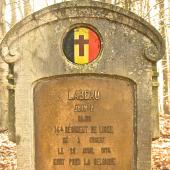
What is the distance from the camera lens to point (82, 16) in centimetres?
518

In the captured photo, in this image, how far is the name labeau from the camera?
527 cm

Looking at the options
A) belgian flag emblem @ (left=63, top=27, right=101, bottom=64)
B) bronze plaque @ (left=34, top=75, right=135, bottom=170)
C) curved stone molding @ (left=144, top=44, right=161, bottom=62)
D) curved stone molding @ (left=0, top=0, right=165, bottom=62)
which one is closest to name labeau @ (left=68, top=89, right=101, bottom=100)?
bronze plaque @ (left=34, top=75, right=135, bottom=170)

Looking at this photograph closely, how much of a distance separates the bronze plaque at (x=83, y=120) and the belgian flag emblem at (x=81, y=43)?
298mm

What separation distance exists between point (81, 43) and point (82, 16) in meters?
0.32

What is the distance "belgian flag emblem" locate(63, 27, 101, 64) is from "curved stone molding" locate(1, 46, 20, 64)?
59 cm

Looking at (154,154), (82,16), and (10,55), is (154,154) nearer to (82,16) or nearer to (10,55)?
(82,16)

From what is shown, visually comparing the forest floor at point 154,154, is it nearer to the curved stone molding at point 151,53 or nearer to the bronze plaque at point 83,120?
the bronze plaque at point 83,120

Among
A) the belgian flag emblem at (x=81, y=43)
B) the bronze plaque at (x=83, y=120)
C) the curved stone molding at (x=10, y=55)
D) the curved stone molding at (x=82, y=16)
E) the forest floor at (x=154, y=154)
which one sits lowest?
the forest floor at (x=154, y=154)

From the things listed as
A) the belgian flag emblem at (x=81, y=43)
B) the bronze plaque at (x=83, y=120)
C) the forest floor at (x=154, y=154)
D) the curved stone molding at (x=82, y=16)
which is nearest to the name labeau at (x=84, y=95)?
the bronze plaque at (x=83, y=120)

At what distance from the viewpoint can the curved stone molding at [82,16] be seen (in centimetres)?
514

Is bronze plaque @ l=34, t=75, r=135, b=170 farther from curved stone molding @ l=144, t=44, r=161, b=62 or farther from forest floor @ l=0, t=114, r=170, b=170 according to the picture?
forest floor @ l=0, t=114, r=170, b=170

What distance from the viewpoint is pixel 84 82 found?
17.4ft

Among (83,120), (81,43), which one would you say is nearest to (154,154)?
(83,120)

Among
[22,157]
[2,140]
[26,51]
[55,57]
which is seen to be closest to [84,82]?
[55,57]
